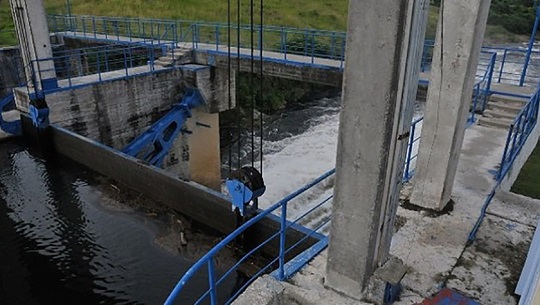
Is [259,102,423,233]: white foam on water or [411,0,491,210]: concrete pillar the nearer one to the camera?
[411,0,491,210]: concrete pillar

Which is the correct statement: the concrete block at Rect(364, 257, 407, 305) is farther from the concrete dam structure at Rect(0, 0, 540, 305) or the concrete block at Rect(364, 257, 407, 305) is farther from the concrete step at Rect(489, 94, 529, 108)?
the concrete step at Rect(489, 94, 529, 108)

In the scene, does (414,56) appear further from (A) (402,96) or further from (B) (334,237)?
(B) (334,237)

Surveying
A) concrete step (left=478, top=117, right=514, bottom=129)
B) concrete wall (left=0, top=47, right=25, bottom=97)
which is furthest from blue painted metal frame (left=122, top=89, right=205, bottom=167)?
concrete step (left=478, top=117, right=514, bottom=129)

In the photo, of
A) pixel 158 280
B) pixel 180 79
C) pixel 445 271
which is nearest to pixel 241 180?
pixel 158 280

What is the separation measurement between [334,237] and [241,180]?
2498 millimetres

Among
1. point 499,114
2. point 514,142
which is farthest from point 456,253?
point 499,114

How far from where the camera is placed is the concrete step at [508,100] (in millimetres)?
10094

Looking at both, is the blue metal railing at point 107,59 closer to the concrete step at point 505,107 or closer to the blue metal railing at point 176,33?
the blue metal railing at point 176,33

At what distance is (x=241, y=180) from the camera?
21.0 ft

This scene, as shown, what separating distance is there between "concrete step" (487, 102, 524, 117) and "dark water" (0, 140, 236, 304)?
757 cm

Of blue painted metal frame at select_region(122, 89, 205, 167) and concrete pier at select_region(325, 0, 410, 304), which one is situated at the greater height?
concrete pier at select_region(325, 0, 410, 304)

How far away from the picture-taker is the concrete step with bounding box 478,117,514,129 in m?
9.52

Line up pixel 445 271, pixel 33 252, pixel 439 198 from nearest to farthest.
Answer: pixel 445 271 < pixel 439 198 < pixel 33 252

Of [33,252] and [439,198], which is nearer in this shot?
[439,198]
